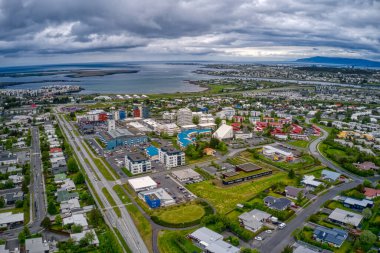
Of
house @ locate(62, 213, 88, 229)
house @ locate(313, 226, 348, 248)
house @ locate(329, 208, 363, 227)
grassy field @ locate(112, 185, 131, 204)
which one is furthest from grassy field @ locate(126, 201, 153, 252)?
house @ locate(329, 208, 363, 227)

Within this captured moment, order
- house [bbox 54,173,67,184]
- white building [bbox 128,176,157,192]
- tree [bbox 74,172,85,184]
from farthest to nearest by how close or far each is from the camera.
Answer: house [bbox 54,173,67,184] < tree [bbox 74,172,85,184] < white building [bbox 128,176,157,192]

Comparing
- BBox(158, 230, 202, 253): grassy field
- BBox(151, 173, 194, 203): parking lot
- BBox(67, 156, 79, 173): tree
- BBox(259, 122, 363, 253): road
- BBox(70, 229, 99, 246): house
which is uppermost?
BBox(67, 156, 79, 173): tree

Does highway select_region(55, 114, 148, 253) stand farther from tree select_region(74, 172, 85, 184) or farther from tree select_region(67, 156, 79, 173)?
tree select_region(67, 156, 79, 173)

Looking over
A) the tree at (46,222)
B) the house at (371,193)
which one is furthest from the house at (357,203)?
the tree at (46,222)

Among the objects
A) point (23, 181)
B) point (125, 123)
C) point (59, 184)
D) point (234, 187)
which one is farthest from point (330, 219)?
point (125, 123)

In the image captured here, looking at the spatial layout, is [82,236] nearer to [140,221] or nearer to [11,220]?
[140,221]

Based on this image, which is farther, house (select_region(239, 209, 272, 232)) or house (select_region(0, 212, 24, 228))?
house (select_region(0, 212, 24, 228))

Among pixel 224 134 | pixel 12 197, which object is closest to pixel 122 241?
pixel 12 197

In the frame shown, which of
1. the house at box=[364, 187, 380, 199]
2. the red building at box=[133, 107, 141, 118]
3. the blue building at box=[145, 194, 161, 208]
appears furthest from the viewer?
the red building at box=[133, 107, 141, 118]
